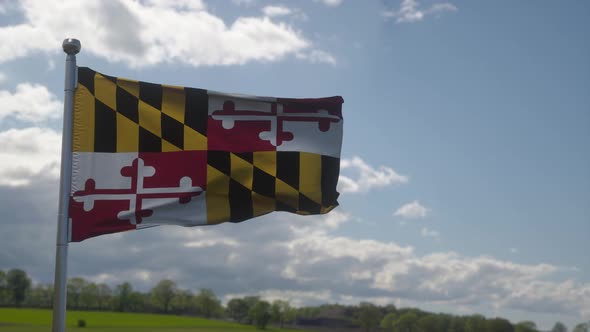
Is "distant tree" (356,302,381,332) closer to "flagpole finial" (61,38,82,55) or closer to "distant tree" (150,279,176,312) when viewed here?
"distant tree" (150,279,176,312)

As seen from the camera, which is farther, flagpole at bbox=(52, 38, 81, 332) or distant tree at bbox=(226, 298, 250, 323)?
distant tree at bbox=(226, 298, 250, 323)

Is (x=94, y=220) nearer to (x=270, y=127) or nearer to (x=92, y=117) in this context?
(x=92, y=117)

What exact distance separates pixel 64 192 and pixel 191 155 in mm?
2244

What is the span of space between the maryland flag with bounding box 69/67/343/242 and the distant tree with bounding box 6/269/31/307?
6740 inches

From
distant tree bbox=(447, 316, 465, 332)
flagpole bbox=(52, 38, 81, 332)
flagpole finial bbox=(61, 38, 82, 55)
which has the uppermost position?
flagpole finial bbox=(61, 38, 82, 55)

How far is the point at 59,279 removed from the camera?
33.9ft

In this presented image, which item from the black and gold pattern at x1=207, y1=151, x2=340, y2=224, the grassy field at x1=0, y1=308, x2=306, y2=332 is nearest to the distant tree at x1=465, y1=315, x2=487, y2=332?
the grassy field at x1=0, y1=308, x2=306, y2=332

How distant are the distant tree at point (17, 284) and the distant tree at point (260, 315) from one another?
2285 inches

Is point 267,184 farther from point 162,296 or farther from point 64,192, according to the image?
point 162,296

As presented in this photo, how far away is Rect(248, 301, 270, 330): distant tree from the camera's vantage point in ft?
591

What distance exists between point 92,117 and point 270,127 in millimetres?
3103

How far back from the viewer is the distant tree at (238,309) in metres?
189

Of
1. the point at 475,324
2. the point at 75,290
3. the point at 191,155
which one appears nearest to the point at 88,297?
the point at 75,290

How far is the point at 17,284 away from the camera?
17000 centimetres
